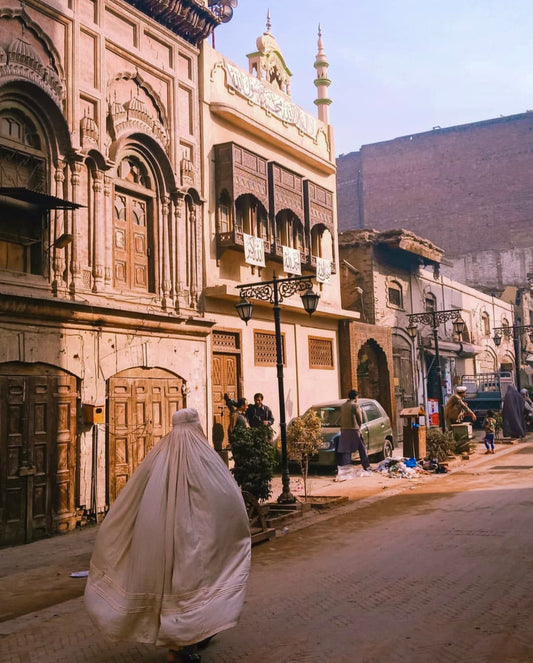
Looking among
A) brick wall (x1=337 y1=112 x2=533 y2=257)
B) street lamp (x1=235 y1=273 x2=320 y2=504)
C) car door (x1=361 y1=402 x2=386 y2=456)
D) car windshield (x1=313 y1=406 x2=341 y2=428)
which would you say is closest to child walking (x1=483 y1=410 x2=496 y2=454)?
car door (x1=361 y1=402 x2=386 y2=456)

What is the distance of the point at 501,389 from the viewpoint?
3012 cm

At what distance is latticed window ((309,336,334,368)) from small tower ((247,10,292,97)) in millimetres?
7152

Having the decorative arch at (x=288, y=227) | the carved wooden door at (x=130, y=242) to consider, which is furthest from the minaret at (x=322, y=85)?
the carved wooden door at (x=130, y=242)

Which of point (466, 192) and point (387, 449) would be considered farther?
point (466, 192)

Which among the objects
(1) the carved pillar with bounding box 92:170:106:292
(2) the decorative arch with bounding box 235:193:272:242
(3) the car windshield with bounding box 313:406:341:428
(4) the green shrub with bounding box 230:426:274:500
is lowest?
(4) the green shrub with bounding box 230:426:274:500

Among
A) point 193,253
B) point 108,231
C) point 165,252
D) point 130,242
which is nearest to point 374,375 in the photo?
point 193,253

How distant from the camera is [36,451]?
10.7m

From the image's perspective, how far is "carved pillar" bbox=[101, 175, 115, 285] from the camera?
12.7 meters

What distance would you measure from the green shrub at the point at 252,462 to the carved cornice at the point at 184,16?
30.3 ft

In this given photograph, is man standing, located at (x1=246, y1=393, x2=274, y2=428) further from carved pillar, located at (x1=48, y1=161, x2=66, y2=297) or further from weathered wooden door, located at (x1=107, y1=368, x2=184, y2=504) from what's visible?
carved pillar, located at (x1=48, y1=161, x2=66, y2=297)

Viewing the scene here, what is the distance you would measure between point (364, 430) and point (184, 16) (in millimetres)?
10151

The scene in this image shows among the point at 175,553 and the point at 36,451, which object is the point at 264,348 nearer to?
the point at 36,451

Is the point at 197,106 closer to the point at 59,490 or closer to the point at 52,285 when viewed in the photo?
the point at 52,285

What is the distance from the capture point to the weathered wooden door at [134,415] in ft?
40.4
